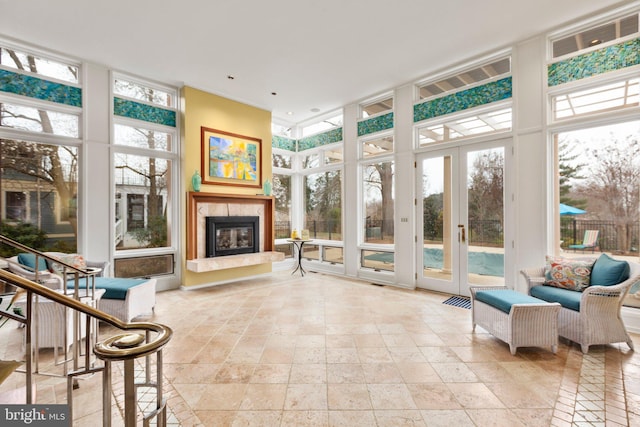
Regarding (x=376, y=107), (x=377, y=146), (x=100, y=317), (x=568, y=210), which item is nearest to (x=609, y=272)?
(x=568, y=210)

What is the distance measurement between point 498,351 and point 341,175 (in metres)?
4.49

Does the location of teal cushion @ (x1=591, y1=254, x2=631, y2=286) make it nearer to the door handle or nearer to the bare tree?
the bare tree

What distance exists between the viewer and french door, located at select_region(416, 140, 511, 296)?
448 centimetres

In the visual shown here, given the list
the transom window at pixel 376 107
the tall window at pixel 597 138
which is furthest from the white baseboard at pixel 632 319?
the transom window at pixel 376 107

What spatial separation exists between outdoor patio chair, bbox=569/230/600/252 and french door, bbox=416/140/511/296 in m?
0.88

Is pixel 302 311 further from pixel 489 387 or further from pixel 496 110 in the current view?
pixel 496 110

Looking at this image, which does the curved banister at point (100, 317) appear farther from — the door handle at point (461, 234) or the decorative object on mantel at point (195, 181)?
the door handle at point (461, 234)

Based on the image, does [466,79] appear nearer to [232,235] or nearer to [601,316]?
[601,316]

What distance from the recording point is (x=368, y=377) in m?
2.46

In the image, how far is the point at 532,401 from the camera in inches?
83.9

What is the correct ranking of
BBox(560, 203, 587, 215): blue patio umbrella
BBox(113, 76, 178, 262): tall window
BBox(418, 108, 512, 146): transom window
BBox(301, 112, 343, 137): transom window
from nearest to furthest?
BBox(560, 203, 587, 215): blue patio umbrella
BBox(418, 108, 512, 146): transom window
BBox(113, 76, 178, 262): tall window
BBox(301, 112, 343, 137): transom window

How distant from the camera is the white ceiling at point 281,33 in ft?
11.1

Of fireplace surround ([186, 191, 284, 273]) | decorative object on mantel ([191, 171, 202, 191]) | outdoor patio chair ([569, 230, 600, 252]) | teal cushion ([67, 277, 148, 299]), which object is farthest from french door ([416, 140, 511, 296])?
teal cushion ([67, 277, 148, 299])

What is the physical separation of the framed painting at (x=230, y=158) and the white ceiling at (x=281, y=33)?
101 centimetres
